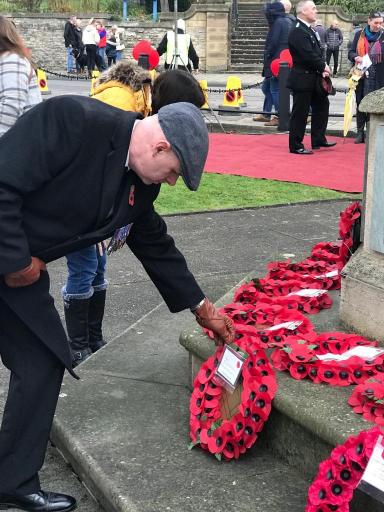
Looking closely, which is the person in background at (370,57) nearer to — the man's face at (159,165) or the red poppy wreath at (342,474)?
the man's face at (159,165)

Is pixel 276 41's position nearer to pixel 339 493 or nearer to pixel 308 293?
pixel 308 293

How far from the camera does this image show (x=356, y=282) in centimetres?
355

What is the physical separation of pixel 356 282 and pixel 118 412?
117 centimetres

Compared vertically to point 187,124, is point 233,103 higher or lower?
lower

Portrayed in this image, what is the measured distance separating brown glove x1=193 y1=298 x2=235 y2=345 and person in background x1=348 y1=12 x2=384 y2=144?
7.87 meters

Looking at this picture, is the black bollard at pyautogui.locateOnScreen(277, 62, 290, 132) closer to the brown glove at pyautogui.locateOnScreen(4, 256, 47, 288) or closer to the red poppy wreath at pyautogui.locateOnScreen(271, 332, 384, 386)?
the red poppy wreath at pyautogui.locateOnScreen(271, 332, 384, 386)

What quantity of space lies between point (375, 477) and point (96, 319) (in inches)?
90.4

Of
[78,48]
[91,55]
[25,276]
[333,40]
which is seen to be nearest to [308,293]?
[25,276]

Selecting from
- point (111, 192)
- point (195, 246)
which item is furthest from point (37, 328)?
point (195, 246)

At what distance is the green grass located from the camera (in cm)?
803

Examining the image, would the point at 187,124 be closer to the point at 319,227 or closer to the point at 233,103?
the point at 319,227

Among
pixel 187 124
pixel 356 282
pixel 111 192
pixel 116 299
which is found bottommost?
pixel 116 299

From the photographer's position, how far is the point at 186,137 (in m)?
2.68

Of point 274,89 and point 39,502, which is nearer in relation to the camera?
point 39,502
